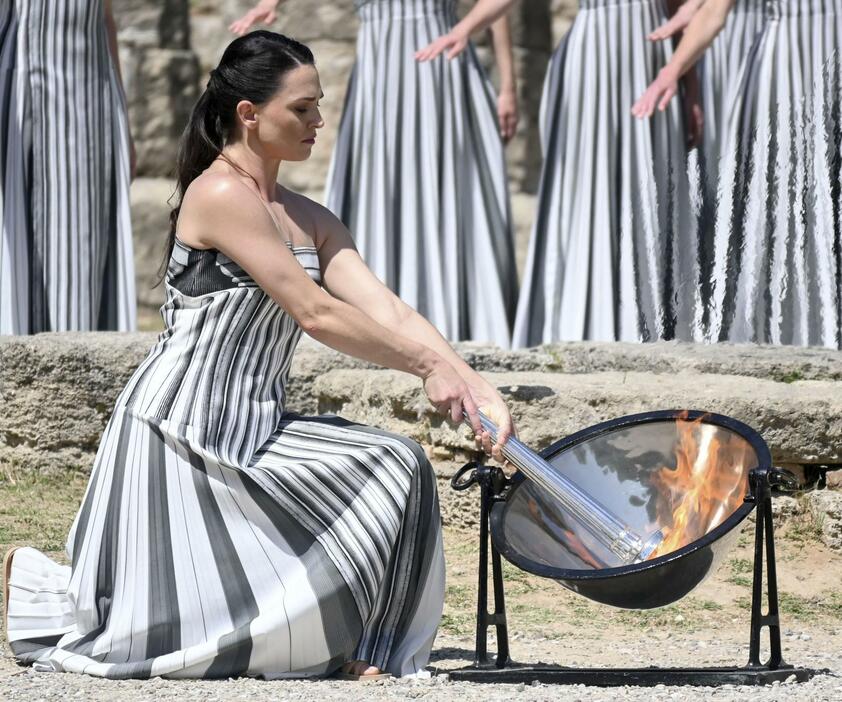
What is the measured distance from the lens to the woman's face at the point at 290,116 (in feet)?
11.8

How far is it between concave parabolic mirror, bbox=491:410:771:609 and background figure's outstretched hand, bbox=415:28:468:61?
3.27 meters

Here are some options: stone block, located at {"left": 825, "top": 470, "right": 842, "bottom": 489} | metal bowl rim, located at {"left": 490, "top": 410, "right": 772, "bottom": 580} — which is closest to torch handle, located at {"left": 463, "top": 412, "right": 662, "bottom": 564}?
metal bowl rim, located at {"left": 490, "top": 410, "right": 772, "bottom": 580}

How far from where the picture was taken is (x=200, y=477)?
136 inches

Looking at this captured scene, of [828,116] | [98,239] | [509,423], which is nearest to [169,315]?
[509,423]

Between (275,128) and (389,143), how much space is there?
3.60 meters

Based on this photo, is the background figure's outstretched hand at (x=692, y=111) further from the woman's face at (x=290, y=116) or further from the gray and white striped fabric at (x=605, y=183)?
the woman's face at (x=290, y=116)

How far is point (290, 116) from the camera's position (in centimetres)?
361

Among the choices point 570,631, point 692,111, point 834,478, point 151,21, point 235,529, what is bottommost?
point 570,631

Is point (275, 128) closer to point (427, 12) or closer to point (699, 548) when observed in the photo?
point (699, 548)

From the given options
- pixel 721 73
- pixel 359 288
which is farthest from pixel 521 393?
pixel 721 73

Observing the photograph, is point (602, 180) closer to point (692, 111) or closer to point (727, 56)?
point (692, 111)

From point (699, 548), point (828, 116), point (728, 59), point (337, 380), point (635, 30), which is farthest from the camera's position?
point (728, 59)

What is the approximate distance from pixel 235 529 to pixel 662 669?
941 millimetres

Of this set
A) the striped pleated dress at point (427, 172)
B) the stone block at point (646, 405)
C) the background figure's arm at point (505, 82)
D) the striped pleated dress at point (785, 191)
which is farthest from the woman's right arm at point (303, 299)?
the background figure's arm at point (505, 82)
